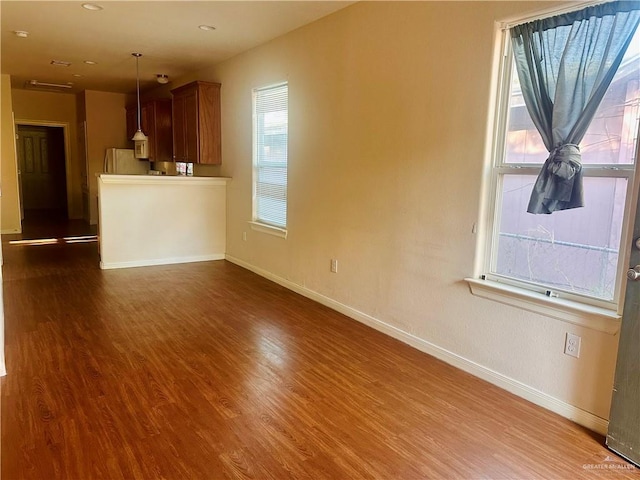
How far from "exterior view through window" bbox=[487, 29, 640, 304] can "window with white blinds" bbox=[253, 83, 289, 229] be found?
8.47 feet

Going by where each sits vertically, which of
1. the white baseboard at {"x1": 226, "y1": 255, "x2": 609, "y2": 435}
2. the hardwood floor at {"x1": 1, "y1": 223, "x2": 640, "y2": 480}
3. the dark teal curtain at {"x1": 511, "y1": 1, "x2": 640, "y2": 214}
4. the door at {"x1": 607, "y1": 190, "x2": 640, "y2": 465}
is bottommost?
the hardwood floor at {"x1": 1, "y1": 223, "x2": 640, "y2": 480}

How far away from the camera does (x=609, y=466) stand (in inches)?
78.0

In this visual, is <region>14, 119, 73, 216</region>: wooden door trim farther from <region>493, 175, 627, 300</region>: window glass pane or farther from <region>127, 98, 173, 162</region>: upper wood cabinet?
<region>493, 175, 627, 300</region>: window glass pane

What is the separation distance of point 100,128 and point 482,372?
8168 mm

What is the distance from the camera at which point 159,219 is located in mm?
5688

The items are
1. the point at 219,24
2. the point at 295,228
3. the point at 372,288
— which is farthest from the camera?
the point at 295,228

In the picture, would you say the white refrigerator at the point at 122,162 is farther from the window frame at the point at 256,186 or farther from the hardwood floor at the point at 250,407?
the hardwood floor at the point at 250,407

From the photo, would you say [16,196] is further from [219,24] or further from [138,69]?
[219,24]

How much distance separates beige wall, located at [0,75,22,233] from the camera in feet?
23.2

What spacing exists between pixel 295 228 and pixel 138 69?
3.70m

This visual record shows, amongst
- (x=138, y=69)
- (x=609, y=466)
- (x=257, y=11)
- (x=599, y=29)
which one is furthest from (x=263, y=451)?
(x=138, y=69)

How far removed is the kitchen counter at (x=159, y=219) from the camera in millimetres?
5375

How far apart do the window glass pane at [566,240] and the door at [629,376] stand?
8.3 inches

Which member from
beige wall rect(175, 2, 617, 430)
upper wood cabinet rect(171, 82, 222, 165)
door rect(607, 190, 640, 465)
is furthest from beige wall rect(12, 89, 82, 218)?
door rect(607, 190, 640, 465)
